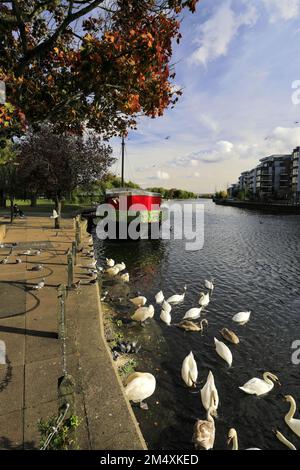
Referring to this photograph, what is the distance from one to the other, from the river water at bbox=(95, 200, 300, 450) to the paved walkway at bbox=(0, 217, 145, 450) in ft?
3.77

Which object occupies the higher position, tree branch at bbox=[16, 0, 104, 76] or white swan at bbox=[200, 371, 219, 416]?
tree branch at bbox=[16, 0, 104, 76]

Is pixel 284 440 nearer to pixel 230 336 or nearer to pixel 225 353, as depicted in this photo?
pixel 225 353

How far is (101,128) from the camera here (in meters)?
8.01

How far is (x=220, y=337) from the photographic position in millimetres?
8445

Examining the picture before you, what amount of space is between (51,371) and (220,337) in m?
5.20

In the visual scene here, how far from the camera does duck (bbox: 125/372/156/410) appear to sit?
532 cm

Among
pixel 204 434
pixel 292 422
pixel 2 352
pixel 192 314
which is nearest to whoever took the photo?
pixel 204 434

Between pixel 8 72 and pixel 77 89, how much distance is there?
4.30 feet

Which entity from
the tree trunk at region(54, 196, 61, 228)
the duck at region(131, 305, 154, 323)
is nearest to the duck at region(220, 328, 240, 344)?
the duck at region(131, 305, 154, 323)

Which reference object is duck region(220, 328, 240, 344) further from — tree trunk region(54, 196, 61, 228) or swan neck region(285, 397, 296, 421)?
tree trunk region(54, 196, 61, 228)

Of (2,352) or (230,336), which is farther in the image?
(230,336)

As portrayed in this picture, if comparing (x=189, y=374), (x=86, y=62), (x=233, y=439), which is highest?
(x=86, y=62)

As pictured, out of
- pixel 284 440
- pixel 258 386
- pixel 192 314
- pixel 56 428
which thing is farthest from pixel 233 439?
pixel 192 314
